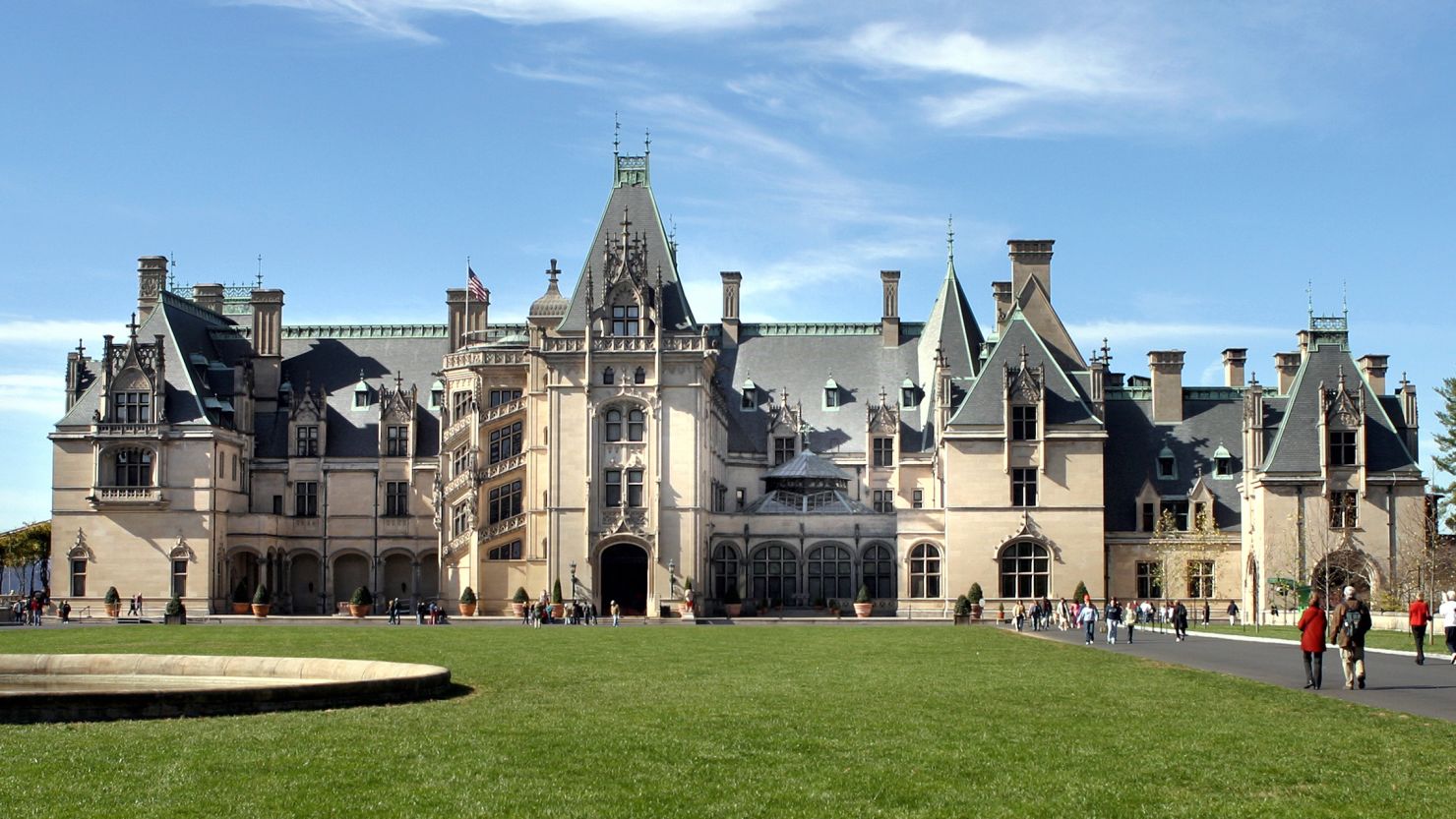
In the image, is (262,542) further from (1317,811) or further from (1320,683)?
(1317,811)

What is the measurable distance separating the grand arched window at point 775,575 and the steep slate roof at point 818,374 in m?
9.17

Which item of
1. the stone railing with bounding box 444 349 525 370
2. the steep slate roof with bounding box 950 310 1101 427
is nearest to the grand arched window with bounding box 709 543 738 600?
the steep slate roof with bounding box 950 310 1101 427

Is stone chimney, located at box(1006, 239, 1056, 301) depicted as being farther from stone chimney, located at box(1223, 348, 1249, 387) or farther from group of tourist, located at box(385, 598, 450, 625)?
group of tourist, located at box(385, 598, 450, 625)

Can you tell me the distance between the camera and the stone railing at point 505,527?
85.9 metres

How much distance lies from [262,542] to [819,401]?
3140cm

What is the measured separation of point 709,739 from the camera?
24391mm

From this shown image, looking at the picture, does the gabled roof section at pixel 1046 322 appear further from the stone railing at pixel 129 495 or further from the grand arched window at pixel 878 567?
the stone railing at pixel 129 495

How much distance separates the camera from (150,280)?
10175 centimetres

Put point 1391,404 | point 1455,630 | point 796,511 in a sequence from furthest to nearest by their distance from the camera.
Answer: point 796,511
point 1391,404
point 1455,630

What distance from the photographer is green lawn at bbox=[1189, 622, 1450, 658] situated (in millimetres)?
47375

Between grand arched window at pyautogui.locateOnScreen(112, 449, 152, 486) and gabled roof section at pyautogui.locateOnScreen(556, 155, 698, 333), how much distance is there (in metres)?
23.3

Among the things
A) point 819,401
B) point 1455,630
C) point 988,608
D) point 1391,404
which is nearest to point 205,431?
point 819,401

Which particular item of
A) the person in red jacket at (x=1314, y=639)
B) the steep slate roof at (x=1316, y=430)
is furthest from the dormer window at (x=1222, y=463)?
the person in red jacket at (x=1314, y=639)

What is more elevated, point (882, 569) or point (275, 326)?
point (275, 326)
